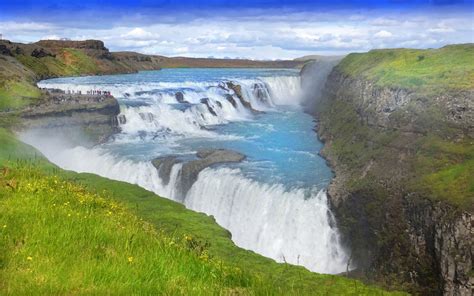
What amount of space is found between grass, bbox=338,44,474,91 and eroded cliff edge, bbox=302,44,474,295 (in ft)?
0.34

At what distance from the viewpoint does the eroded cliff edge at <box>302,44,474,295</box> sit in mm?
19719

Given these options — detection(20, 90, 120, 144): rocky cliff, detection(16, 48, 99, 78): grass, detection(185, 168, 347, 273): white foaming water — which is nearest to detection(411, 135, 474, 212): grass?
detection(185, 168, 347, 273): white foaming water

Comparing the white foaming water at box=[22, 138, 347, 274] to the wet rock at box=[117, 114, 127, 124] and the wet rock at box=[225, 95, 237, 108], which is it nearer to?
the wet rock at box=[117, 114, 127, 124]

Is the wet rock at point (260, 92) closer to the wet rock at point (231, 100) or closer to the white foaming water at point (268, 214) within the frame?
the wet rock at point (231, 100)

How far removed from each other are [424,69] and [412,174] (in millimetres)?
14312

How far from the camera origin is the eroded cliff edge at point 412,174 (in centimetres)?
1972

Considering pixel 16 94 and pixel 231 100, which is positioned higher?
pixel 16 94

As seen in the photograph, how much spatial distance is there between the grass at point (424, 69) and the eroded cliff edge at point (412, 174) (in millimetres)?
102

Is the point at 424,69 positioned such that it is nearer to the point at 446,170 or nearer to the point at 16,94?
the point at 446,170

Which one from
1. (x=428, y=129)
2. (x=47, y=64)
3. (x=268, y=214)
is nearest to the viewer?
(x=268, y=214)

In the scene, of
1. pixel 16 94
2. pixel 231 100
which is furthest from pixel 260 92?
pixel 16 94

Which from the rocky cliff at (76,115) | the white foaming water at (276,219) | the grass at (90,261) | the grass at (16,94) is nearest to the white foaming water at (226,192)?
the white foaming water at (276,219)

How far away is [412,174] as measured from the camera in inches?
964

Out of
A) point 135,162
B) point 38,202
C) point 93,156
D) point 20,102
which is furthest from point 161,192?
point 38,202
